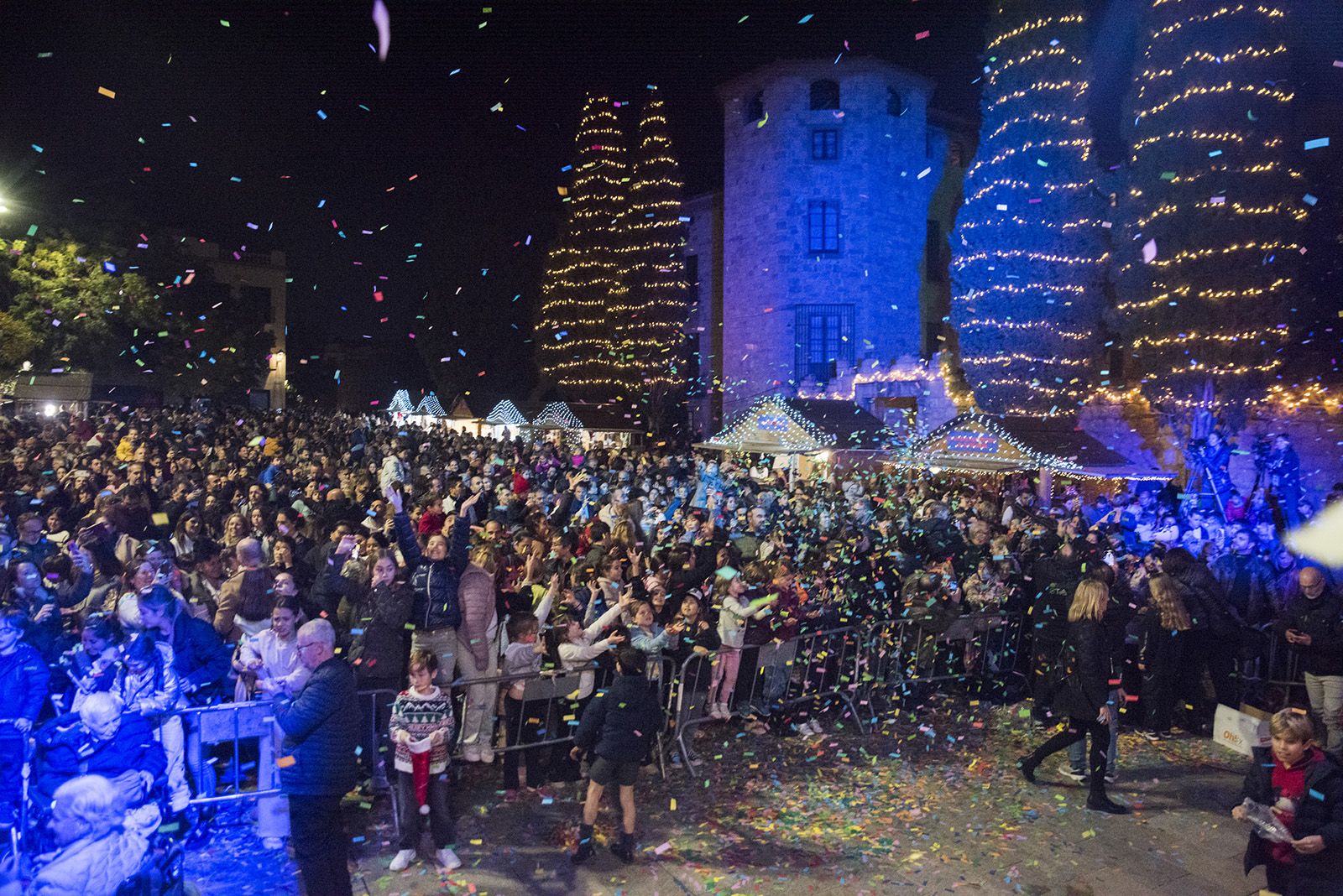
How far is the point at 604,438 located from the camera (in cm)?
3172

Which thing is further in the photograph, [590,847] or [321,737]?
[590,847]

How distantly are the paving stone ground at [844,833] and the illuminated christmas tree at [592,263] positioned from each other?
2557 centimetres

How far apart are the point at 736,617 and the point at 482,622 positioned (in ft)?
6.96

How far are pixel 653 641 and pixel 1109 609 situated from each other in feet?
12.8

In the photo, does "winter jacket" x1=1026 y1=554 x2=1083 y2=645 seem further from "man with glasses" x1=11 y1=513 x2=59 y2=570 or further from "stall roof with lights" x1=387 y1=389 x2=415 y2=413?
"stall roof with lights" x1=387 y1=389 x2=415 y2=413

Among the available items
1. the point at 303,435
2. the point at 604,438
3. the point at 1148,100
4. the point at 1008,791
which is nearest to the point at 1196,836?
the point at 1008,791

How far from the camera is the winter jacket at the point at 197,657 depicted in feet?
17.6

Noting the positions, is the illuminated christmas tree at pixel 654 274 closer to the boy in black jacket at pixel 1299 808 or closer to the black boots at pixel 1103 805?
the black boots at pixel 1103 805

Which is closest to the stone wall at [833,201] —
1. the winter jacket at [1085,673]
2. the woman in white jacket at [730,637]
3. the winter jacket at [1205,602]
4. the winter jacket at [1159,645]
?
the winter jacket at [1205,602]

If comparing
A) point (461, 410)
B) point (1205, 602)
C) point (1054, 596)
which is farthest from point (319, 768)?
point (461, 410)

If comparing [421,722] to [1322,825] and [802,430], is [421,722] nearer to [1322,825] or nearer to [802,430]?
[1322,825]

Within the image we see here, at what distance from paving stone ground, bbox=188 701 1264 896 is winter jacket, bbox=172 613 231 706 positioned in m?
0.89

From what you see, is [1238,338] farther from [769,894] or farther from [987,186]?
[769,894]

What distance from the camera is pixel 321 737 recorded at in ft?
14.0
